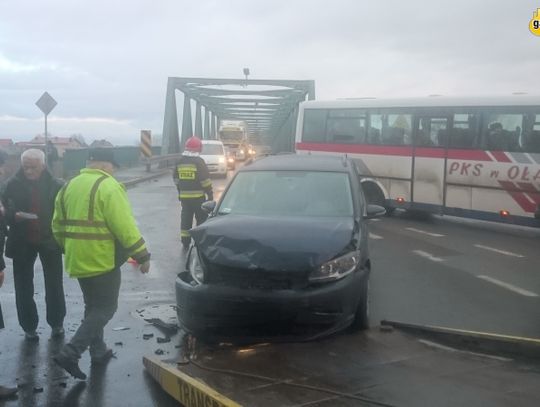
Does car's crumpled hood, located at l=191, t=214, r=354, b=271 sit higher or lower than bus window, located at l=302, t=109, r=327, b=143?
lower

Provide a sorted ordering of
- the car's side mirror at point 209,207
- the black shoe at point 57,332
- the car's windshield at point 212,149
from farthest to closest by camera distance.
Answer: the car's windshield at point 212,149 < the car's side mirror at point 209,207 < the black shoe at point 57,332

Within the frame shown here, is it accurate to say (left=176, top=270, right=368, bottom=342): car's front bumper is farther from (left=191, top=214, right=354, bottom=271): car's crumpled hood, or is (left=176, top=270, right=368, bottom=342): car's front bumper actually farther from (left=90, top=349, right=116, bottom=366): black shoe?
(left=90, top=349, right=116, bottom=366): black shoe

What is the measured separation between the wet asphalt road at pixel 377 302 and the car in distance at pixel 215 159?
15210 mm

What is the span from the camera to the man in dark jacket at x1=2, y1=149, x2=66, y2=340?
5.56 meters

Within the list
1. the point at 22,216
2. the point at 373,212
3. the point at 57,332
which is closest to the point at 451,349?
the point at 373,212

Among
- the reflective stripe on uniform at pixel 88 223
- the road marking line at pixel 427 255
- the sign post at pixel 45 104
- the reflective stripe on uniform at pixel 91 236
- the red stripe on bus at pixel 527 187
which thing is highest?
the sign post at pixel 45 104

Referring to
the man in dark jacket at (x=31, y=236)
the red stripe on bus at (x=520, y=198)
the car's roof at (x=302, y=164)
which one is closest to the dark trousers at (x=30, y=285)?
the man in dark jacket at (x=31, y=236)

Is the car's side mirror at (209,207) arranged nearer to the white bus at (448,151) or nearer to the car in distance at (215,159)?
the white bus at (448,151)

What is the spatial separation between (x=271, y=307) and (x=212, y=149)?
25.1 m

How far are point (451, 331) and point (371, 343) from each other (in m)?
0.68

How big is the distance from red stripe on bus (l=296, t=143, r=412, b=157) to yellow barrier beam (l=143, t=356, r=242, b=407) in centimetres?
1137

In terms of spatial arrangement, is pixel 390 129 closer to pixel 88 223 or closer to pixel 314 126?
pixel 314 126

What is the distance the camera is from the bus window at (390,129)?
15258 mm

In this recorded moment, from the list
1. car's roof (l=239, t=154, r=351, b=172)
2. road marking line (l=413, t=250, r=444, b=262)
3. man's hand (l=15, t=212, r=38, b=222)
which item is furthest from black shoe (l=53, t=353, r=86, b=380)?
road marking line (l=413, t=250, r=444, b=262)
